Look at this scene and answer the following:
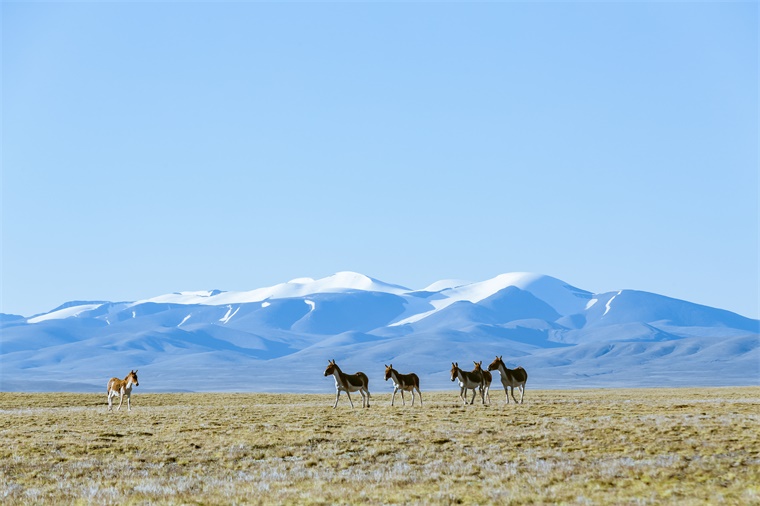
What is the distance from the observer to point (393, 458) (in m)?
28.2

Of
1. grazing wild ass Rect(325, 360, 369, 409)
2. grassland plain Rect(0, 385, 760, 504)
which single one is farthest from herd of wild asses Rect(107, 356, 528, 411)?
grassland plain Rect(0, 385, 760, 504)

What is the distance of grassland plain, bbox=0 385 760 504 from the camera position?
2195 centimetres

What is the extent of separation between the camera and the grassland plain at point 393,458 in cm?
2195

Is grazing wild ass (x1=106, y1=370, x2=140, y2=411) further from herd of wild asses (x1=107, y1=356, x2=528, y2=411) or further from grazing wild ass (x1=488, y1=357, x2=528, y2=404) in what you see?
grazing wild ass (x1=488, y1=357, x2=528, y2=404)

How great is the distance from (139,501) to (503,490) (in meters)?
8.34

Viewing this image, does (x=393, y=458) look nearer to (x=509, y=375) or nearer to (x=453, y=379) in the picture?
(x=453, y=379)

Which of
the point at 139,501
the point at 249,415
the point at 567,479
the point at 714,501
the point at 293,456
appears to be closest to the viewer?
the point at 714,501

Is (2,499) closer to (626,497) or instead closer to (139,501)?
(139,501)

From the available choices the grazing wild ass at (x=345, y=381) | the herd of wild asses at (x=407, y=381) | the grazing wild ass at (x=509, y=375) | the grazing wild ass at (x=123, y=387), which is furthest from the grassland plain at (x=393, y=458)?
the grazing wild ass at (x=509, y=375)

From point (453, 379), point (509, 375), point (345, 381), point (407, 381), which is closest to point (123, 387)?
point (345, 381)

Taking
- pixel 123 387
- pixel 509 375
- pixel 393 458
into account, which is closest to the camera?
pixel 393 458

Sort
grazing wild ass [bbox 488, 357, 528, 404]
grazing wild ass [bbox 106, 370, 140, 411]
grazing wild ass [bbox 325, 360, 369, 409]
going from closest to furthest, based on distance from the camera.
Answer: grazing wild ass [bbox 325, 360, 369, 409], grazing wild ass [bbox 488, 357, 528, 404], grazing wild ass [bbox 106, 370, 140, 411]

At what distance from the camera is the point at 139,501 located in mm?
21656

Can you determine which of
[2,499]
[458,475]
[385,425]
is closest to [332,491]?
[458,475]
